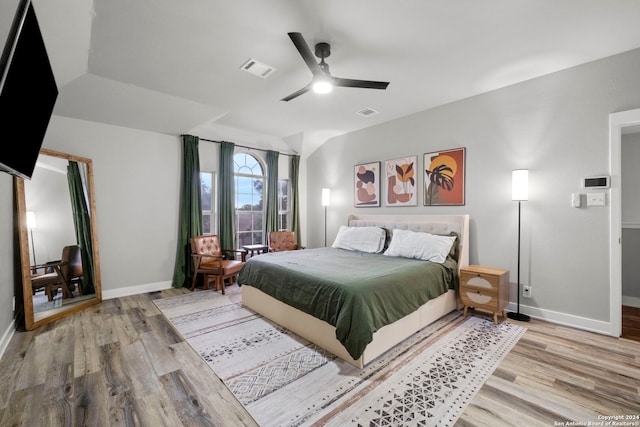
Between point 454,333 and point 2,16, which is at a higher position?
point 2,16

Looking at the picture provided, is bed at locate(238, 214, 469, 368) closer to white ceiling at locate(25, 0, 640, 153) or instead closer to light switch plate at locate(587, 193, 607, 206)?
light switch plate at locate(587, 193, 607, 206)

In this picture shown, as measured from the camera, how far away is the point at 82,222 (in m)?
3.64

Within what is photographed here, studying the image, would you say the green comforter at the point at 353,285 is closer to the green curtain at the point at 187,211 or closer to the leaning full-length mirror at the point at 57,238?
the green curtain at the point at 187,211

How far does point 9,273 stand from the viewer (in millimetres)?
2826

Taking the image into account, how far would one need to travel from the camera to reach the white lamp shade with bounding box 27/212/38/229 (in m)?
3.09

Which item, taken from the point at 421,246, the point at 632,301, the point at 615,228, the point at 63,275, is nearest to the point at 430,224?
the point at 421,246

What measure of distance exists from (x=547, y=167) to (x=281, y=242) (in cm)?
418

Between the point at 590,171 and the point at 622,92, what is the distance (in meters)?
0.78

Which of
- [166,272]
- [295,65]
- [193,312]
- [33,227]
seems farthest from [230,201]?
[295,65]

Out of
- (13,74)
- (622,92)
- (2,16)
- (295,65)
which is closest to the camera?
(2,16)

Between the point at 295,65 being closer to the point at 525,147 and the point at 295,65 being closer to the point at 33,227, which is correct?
the point at 525,147

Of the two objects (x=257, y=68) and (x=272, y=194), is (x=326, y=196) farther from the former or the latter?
(x=257, y=68)

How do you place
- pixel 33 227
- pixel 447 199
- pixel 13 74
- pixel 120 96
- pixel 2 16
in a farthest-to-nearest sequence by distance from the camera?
pixel 447 199, pixel 120 96, pixel 33 227, pixel 13 74, pixel 2 16

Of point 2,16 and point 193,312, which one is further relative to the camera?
point 193,312
